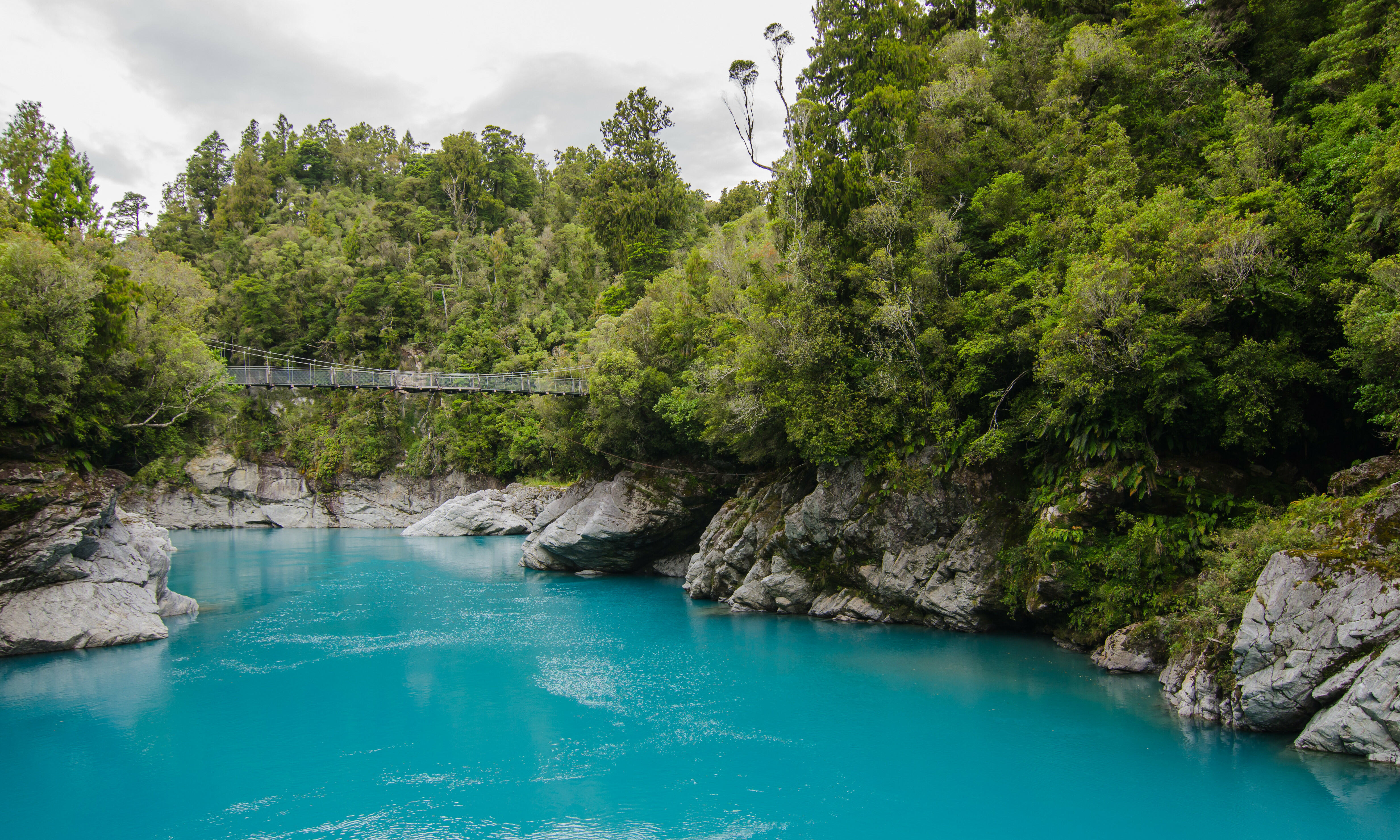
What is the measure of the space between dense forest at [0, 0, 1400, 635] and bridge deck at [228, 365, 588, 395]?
121 centimetres

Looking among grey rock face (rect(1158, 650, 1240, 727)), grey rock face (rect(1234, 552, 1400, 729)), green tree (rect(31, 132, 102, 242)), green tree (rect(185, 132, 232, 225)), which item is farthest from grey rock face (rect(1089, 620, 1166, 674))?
green tree (rect(185, 132, 232, 225))

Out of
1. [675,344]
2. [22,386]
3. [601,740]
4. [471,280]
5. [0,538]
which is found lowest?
[601,740]

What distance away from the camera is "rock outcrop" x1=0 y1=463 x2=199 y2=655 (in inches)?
593

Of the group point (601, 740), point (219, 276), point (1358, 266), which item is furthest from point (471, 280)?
point (1358, 266)

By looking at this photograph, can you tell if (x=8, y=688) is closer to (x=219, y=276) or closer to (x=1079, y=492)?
(x=1079, y=492)

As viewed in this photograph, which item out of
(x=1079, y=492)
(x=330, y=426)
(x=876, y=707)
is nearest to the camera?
(x=876, y=707)

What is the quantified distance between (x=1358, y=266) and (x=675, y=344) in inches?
707

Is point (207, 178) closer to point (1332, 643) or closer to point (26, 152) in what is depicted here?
point (26, 152)

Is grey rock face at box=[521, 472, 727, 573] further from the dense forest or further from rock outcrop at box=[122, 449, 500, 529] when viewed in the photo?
rock outcrop at box=[122, 449, 500, 529]

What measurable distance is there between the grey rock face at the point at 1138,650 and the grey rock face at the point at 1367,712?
3.43 m

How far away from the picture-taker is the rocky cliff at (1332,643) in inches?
326

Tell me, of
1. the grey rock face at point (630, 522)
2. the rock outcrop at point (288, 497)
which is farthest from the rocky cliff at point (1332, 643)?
the rock outcrop at point (288, 497)

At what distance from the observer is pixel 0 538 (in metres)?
14.8

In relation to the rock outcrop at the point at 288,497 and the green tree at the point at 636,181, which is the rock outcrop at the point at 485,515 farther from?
the green tree at the point at 636,181
